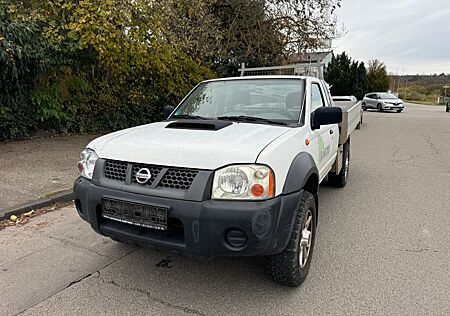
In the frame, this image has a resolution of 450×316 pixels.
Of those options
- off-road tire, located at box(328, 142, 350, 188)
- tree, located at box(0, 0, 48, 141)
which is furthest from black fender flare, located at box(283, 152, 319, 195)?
tree, located at box(0, 0, 48, 141)

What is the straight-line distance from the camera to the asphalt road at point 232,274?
2.59 meters

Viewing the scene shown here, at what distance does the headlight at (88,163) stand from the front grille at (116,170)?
192mm

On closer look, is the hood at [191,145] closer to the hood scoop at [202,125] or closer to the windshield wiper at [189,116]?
the hood scoop at [202,125]

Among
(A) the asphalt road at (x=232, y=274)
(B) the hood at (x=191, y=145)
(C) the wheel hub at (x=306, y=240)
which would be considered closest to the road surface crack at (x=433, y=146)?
(A) the asphalt road at (x=232, y=274)

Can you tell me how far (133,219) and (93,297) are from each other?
0.76 meters

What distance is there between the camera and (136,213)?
249 cm

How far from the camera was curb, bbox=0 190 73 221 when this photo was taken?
14.0 feet

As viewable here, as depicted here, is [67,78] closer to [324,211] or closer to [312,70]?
[312,70]

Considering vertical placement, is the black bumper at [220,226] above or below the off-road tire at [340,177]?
above

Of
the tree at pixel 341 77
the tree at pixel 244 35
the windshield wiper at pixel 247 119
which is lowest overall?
the windshield wiper at pixel 247 119

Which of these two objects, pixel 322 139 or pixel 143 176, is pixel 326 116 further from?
pixel 143 176

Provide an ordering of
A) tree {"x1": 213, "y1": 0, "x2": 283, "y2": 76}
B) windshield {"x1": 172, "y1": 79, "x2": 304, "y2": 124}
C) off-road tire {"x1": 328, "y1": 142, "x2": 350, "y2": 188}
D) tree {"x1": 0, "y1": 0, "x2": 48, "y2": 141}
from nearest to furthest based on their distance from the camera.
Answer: windshield {"x1": 172, "y1": 79, "x2": 304, "y2": 124}, off-road tire {"x1": 328, "y1": 142, "x2": 350, "y2": 188}, tree {"x1": 0, "y1": 0, "x2": 48, "y2": 141}, tree {"x1": 213, "y1": 0, "x2": 283, "y2": 76}

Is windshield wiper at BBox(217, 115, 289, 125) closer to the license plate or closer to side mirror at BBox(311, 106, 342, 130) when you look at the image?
side mirror at BBox(311, 106, 342, 130)

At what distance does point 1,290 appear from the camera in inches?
109
